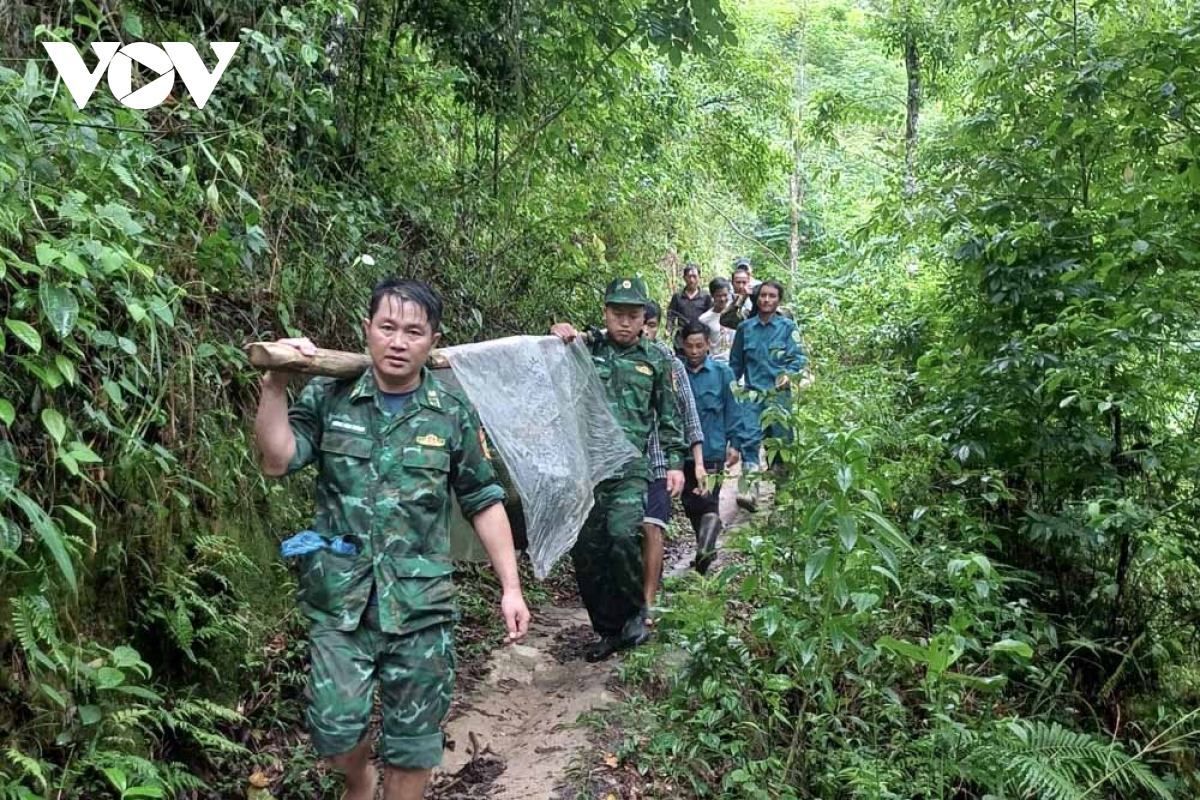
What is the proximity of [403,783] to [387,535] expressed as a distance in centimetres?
79

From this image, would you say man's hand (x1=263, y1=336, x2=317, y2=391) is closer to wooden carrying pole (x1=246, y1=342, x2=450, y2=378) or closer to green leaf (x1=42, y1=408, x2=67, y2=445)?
wooden carrying pole (x1=246, y1=342, x2=450, y2=378)

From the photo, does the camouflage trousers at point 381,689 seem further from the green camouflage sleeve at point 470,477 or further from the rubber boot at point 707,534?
the rubber boot at point 707,534

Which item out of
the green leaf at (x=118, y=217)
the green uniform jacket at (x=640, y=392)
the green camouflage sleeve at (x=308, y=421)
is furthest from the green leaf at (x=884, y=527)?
the green leaf at (x=118, y=217)

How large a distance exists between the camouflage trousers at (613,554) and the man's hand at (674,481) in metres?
0.35

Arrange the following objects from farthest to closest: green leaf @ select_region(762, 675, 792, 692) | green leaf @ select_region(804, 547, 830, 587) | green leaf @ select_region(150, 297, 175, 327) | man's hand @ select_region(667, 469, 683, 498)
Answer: man's hand @ select_region(667, 469, 683, 498), green leaf @ select_region(762, 675, 792, 692), green leaf @ select_region(804, 547, 830, 587), green leaf @ select_region(150, 297, 175, 327)

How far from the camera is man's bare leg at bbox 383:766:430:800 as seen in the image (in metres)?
2.87

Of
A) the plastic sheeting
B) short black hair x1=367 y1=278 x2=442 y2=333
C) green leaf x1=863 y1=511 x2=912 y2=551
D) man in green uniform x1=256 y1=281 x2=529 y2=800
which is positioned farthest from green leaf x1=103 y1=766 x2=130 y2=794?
green leaf x1=863 y1=511 x2=912 y2=551

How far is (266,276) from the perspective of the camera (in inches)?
179

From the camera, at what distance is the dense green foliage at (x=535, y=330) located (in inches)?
116

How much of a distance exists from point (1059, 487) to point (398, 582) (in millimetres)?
4175

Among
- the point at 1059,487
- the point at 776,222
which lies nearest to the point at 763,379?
the point at 1059,487

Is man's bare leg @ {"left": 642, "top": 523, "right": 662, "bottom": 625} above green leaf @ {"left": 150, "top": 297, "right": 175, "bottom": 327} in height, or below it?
below

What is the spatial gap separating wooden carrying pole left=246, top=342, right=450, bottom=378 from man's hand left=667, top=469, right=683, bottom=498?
2462mm

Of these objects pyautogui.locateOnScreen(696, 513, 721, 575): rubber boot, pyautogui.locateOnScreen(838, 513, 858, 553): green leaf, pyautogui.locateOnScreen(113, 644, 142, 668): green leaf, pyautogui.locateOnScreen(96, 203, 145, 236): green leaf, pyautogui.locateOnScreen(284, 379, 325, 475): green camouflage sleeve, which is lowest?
pyautogui.locateOnScreen(696, 513, 721, 575): rubber boot
